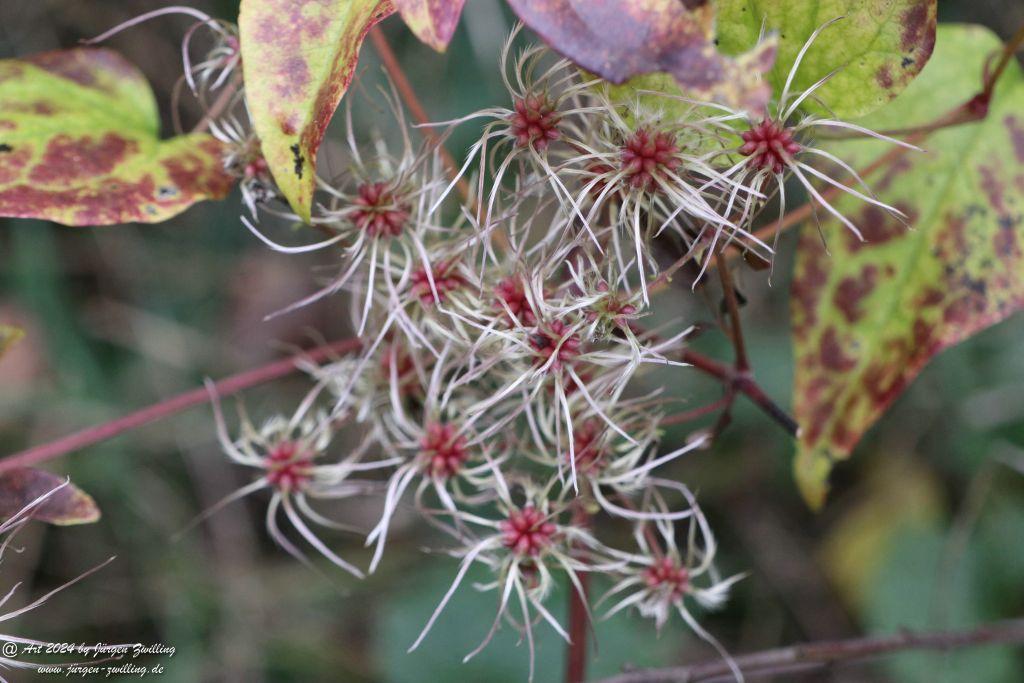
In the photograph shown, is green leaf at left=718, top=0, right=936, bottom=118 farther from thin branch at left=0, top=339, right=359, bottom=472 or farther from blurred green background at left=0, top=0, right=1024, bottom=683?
blurred green background at left=0, top=0, right=1024, bottom=683

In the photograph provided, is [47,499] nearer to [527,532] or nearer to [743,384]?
[527,532]

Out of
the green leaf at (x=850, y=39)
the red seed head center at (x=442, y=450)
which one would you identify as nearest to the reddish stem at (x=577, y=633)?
the red seed head center at (x=442, y=450)

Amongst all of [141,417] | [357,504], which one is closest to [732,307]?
[141,417]

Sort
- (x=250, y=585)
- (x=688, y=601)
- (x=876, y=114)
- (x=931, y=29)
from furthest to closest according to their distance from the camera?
(x=250, y=585)
(x=688, y=601)
(x=876, y=114)
(x=931, y=29)

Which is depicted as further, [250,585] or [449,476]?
[250,585]

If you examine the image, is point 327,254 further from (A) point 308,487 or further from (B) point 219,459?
(A) point 308,487

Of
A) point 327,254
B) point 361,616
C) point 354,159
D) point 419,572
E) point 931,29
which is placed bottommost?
point 361,616

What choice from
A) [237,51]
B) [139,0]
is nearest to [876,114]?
[237,51]

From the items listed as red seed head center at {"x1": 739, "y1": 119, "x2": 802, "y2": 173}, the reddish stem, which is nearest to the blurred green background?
the reddish stem
